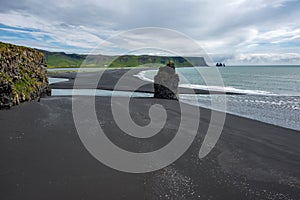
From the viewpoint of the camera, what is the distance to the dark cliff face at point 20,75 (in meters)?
22.4

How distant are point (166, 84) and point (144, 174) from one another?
92.2ft

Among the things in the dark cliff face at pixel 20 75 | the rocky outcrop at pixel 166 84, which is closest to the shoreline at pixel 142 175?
the dark cliff face at pixel 20 75

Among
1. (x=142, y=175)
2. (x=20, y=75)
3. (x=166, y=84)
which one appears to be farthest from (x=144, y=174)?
(x=166, y=84)

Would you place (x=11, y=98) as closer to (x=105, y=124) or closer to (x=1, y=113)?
(x=1, y=113)

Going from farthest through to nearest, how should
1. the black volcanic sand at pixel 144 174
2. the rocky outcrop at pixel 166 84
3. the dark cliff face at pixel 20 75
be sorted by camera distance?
1. the rocky outcrop at pixel 166 84
2. the dark cliff face at pixel 20 75
3. the black volcanic sand at pixel 144 174

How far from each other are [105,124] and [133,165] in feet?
25.9

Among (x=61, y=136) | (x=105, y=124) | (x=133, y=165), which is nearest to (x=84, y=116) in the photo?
(x=105, y=124)

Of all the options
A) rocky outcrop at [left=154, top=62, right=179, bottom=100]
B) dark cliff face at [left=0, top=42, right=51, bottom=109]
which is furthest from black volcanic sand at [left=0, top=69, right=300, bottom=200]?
rocky outcrop at [left=154, top=62, right=179, bottom=100]

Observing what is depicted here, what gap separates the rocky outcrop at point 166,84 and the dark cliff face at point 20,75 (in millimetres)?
19220

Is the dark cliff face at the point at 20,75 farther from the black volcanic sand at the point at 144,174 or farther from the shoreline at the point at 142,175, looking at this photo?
the shoreline at the point at 142,175

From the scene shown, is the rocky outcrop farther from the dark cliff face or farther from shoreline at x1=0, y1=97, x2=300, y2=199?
the dark cliff face

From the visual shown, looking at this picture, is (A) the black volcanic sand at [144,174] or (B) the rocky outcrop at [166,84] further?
(B) the rocky outcrop at [166,84]

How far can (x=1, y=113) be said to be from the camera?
19.3 meters

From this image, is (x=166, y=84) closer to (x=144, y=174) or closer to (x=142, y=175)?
(x=144, y=174)
